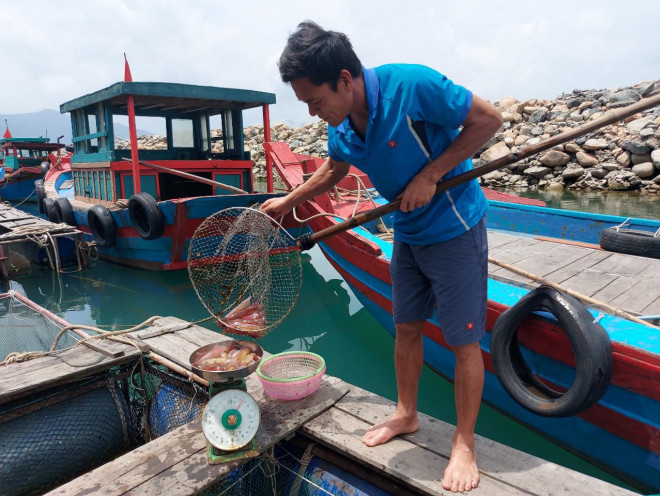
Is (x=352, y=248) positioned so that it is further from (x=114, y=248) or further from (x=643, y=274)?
(x=114, y=248)

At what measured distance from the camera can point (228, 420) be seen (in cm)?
232

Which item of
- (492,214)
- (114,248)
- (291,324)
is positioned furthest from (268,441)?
(114,248)

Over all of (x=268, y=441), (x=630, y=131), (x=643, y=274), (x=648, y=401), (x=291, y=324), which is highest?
(x=630, y=131)

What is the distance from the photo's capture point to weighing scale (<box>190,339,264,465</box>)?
2.29 metres

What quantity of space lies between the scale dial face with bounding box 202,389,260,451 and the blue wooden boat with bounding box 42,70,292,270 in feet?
17.9

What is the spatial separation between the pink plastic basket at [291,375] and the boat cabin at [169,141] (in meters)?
6.05

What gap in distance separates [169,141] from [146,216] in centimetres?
320

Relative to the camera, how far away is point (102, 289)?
28.2 feet

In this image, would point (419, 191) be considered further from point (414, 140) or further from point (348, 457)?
point (348, 457)

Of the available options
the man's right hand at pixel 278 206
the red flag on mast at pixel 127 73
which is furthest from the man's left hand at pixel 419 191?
the red flag on mast at pixel 127 73

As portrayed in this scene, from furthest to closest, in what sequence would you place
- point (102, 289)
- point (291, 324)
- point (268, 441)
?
point (102, 289), point (291, 324), point (268, 441)

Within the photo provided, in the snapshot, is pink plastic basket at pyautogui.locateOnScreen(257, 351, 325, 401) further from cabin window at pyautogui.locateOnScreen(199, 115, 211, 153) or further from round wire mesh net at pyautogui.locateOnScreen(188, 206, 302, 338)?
cabin window at pyautogui.locateOnScreen(199, 115, 211, 153)

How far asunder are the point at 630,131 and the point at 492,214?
15.3 m

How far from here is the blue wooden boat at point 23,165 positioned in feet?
68.4
